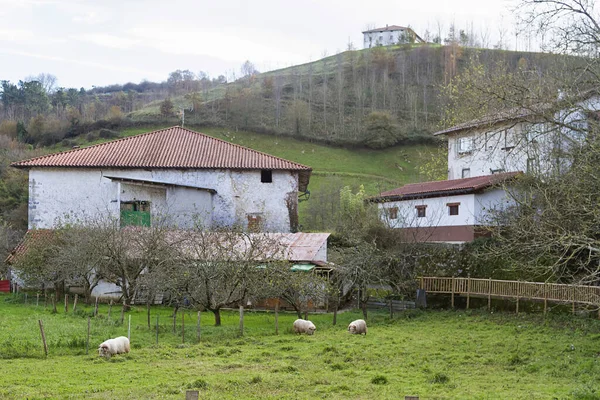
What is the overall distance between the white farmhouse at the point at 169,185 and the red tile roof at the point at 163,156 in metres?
0.06

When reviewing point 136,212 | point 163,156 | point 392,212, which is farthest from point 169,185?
point 392,212

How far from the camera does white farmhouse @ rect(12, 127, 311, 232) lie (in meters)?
40.6

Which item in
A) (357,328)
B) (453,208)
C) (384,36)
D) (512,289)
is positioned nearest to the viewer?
(357,328)

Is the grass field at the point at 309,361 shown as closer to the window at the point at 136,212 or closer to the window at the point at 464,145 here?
the window at the point at 136,212

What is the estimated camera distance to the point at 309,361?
60.0 feet

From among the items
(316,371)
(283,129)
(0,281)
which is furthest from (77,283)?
(283,129)

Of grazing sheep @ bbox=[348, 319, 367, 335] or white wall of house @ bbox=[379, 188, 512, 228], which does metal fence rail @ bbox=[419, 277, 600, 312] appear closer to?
white wall of house @ bbox=[379, 188, 512, 228]

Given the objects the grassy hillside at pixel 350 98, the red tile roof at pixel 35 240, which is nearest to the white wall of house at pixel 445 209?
the red tile roof at pixel 35 240

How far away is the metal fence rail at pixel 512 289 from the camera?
26980 mm

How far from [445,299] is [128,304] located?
51.7 feet

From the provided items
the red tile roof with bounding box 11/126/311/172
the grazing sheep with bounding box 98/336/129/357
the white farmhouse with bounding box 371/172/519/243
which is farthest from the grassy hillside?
the grazing sheep with bounding box 98/336/129/357

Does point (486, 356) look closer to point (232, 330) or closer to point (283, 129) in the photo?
point (232, 330)

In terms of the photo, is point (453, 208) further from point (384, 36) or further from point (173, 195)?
point (384, 36)

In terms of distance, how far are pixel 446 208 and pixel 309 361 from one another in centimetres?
2268
